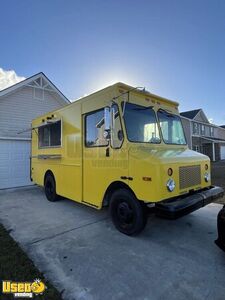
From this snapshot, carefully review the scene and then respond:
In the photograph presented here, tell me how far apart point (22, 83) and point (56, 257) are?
9374 millimetres

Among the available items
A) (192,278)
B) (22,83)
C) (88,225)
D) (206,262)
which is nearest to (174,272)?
(192,278)

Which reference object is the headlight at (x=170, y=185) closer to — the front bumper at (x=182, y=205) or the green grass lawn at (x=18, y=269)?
the front bumper at (x=182, y=205)

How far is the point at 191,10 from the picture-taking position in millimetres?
6398

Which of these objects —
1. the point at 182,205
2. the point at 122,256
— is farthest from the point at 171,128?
the point at 122,256

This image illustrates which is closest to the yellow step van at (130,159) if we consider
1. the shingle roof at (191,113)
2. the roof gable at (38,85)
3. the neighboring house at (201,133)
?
the roof gable at (38,85)

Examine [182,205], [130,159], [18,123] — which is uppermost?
[18,123]

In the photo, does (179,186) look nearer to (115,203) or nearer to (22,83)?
(115,203)

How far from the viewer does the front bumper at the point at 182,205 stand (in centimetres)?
316

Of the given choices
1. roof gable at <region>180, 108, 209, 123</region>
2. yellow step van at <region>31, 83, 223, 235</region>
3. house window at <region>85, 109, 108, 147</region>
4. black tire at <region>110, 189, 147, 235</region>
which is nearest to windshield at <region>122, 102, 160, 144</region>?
yellow step van at <region>31, 83, 223, 235</region>

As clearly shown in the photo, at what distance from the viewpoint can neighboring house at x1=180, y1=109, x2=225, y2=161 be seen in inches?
1041

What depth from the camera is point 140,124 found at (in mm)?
4172

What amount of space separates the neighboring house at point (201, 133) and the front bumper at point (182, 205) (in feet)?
76.1

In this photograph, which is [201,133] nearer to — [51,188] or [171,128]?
[171,128]

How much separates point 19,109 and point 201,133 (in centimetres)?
2710
